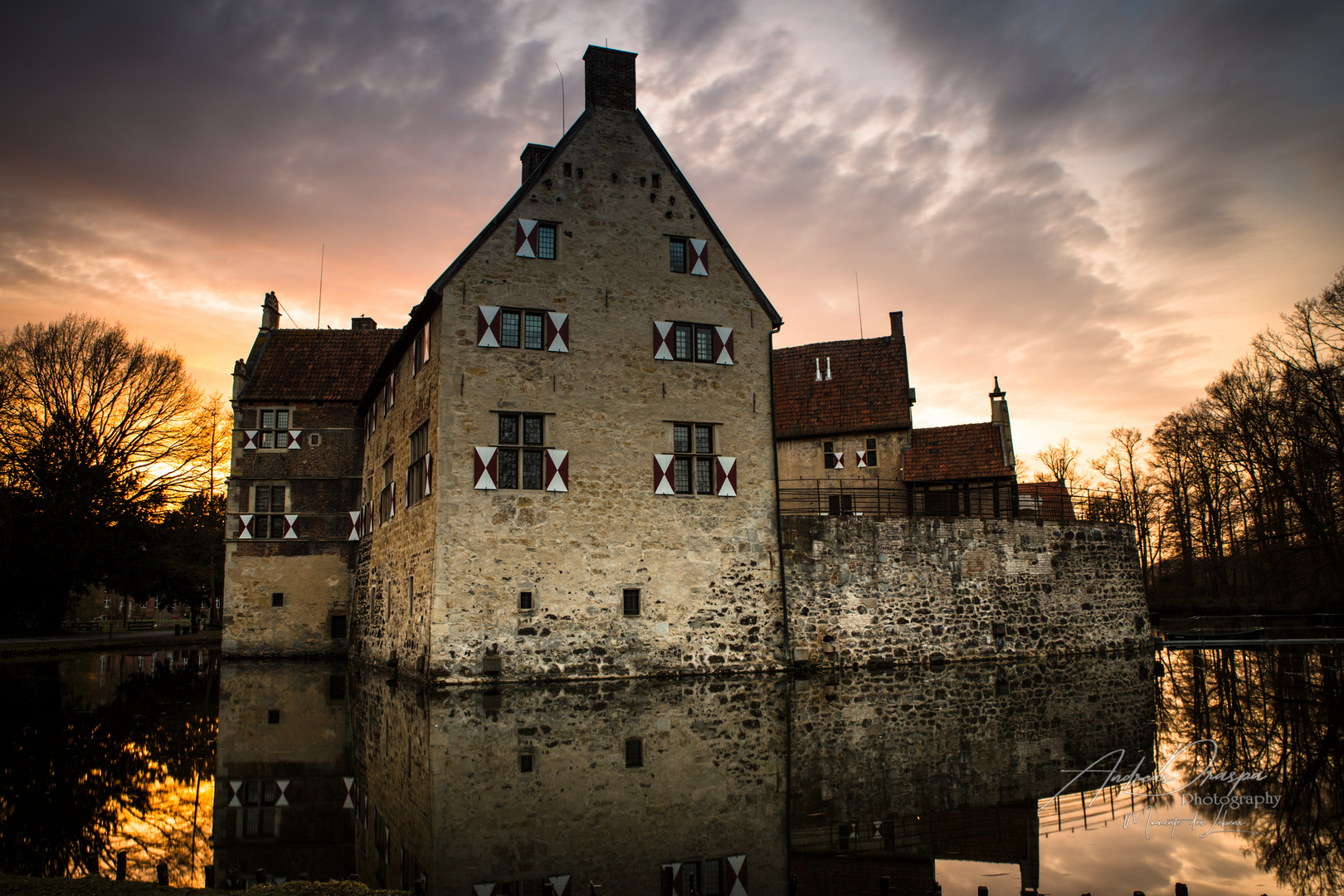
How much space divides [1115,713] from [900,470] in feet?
54.9

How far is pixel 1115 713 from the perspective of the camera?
1300 cm

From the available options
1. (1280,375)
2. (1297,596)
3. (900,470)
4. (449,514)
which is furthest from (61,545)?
(1297,596)

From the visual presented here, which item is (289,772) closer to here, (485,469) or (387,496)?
(485,469)

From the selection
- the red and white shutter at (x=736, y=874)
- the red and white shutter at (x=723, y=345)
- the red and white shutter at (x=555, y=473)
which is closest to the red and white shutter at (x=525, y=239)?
the red and white shutter at (x=555, y=473)

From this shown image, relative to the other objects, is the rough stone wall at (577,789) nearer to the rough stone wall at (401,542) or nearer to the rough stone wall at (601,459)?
the rough stone wall at (601,459)

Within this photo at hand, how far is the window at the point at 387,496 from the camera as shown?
21.9 m

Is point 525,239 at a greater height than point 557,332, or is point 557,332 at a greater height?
point 525,239

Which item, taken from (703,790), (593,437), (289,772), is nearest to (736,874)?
(703,790)

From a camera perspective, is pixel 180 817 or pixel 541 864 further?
pixel 180 817

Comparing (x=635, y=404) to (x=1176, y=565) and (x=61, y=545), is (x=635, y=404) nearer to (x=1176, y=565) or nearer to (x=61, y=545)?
(x=61, y=545)

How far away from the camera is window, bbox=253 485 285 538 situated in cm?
2620

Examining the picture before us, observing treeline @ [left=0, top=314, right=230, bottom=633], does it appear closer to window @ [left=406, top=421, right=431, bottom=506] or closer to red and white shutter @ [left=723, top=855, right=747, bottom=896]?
window @ [left=406, top=421, right=431, bottom=506]

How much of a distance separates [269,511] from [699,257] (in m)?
15.3

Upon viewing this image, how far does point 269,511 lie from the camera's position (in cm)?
2647
